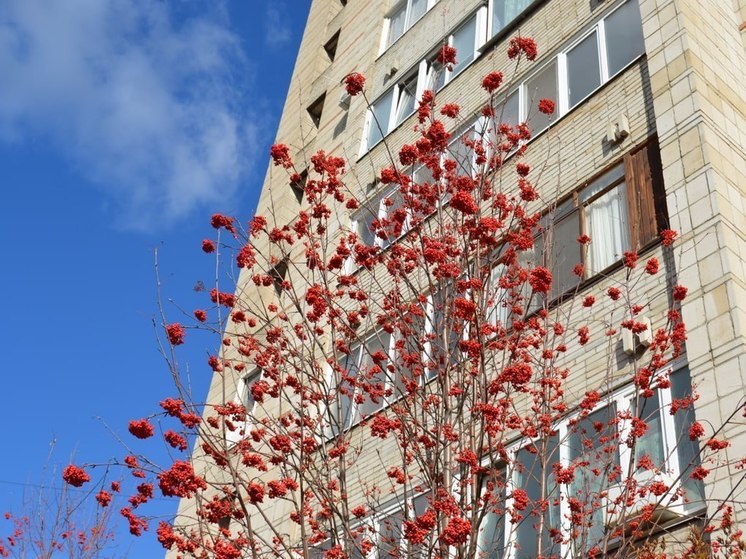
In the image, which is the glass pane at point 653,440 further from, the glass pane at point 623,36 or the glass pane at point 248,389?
the glass pane at point 248,389

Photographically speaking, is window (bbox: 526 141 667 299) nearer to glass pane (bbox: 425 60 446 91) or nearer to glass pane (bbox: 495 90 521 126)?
glass pane (bbox: 495 90 521 126)

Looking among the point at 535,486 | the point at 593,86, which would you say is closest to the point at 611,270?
the point at 535,486

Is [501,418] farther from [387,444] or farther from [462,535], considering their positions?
[387,444]

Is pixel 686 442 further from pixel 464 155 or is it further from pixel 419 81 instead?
pixel 419 81

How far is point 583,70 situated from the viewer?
1350 centimetres

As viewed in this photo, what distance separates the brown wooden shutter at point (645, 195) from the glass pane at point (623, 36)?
190 centimetres

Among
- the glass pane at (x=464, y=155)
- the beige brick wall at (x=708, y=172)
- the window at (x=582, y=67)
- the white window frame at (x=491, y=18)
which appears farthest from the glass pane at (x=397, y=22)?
the beige brick wall at (x=708, y=172)

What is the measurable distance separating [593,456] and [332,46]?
62.4 feet

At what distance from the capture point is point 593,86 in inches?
513

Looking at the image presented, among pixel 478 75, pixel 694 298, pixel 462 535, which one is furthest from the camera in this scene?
pixel 478 75

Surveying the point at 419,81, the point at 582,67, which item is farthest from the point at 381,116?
the point at 582,67

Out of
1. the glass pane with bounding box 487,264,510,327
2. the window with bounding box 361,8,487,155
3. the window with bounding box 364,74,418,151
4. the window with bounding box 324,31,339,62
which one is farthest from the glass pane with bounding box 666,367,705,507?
the window with bounding box 324,31,339,62

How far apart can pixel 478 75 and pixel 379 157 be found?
2.63 metres

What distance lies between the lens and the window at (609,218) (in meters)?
10.7
